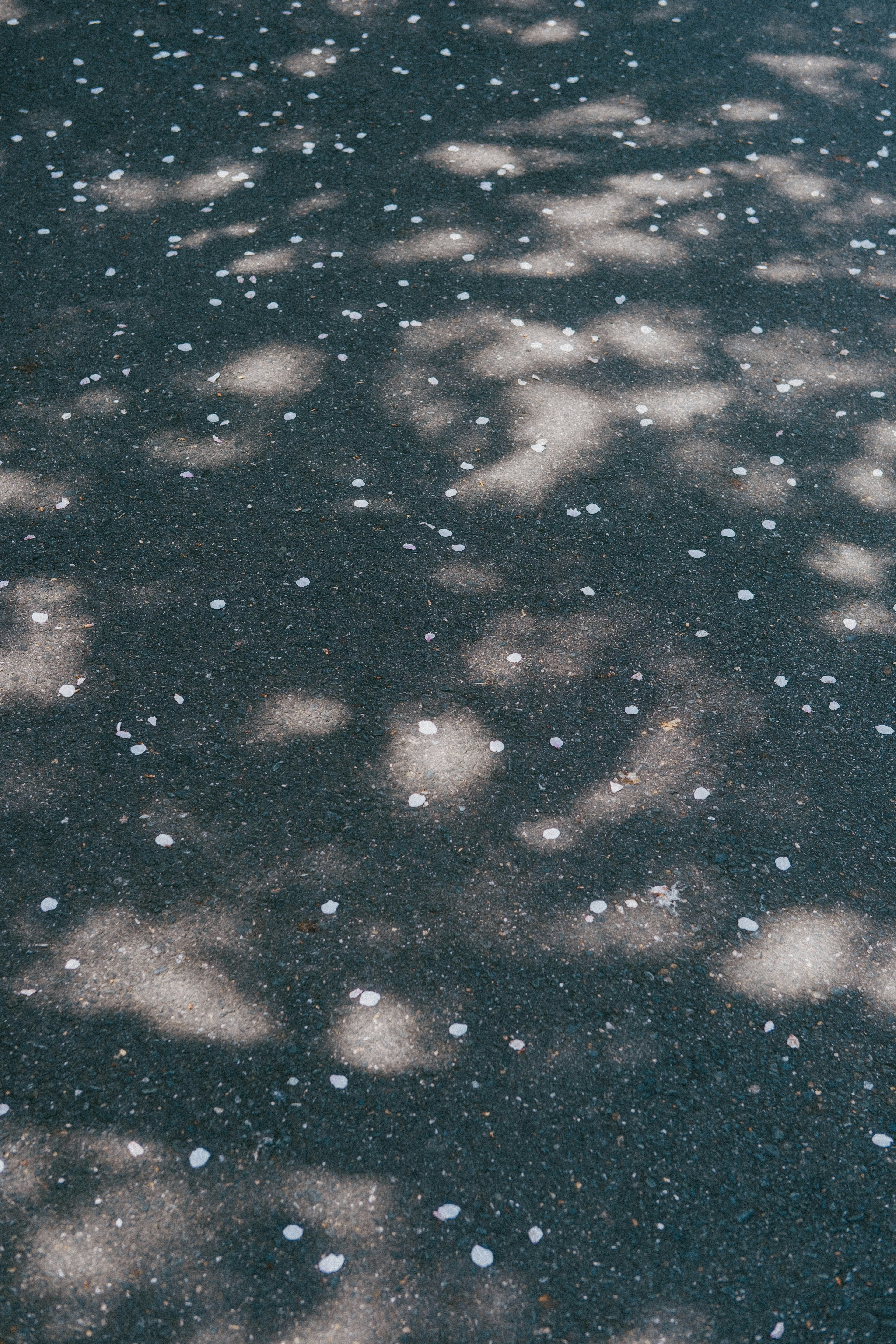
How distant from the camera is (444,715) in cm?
317

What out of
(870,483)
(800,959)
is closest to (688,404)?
(870,483)

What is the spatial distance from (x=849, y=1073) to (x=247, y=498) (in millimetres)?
2682

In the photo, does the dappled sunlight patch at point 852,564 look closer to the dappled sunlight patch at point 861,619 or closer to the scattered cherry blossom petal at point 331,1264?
the dappled sunlight patch at point 861,619

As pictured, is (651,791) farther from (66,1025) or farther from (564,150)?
(564,150)

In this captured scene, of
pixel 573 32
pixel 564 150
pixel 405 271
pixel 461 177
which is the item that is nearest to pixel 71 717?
pixel 405 271

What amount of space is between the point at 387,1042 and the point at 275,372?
9.19 ft

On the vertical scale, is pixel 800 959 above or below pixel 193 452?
below

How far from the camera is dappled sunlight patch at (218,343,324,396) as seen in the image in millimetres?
4137

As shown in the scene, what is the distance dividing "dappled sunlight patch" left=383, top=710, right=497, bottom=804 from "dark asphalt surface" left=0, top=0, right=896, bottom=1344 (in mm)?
12

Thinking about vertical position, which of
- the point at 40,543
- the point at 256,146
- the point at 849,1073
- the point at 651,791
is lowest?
the point at 849,1073

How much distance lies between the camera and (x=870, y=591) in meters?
3.57

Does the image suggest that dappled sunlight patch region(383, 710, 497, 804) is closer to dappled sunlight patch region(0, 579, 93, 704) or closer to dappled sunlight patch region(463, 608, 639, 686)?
dappled sunlight patch region(463, 608, 639, 686)

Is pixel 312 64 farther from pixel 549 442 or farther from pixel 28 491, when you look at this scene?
pixel 28 491

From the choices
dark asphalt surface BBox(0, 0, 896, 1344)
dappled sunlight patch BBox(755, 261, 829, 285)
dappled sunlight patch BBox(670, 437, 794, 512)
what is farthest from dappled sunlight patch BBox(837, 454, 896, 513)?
dappled sunlight patch BBox(755, 261, 829, 285)
